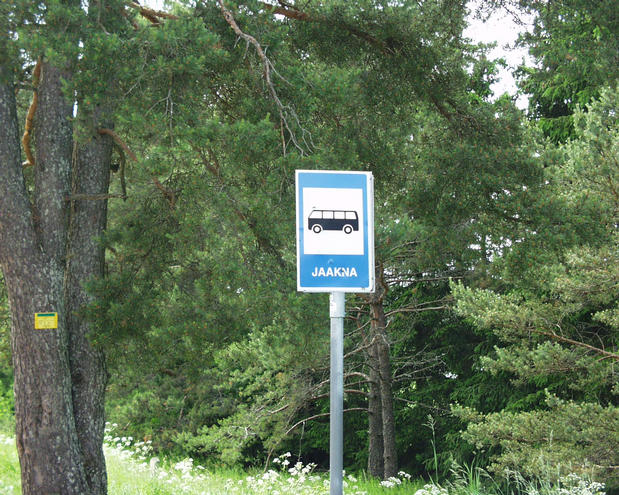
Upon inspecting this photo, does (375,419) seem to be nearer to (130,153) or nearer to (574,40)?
(574,40)

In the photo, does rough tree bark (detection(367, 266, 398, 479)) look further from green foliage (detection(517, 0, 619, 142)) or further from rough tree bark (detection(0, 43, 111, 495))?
rough tree bark (detection(0, 43, 111, 495))

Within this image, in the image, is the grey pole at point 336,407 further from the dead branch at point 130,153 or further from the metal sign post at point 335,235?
the dead branch at point 130,153

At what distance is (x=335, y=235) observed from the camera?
11.6ft

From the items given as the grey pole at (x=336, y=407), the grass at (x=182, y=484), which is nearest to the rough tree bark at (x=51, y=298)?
the grass at (x=182, y=484)

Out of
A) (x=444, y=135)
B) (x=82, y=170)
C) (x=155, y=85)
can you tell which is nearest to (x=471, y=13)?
(x=444, y=135)

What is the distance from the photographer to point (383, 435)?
1494cm

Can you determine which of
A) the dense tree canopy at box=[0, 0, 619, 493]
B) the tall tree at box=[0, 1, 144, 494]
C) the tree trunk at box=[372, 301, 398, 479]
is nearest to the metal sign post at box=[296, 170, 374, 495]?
the dense tree canopy at box=[0, 0, 619, 493]

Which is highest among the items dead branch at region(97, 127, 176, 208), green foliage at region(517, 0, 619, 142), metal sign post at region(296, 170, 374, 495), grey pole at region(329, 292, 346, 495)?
green foliage at region(517, 0, 619, 142)

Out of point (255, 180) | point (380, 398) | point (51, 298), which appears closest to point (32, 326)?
point (51, 298)

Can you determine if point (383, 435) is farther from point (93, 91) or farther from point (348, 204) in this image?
point (348, 204)

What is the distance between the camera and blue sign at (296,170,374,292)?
3516 mm

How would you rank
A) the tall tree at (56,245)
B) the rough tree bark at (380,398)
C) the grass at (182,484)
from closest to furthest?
the tall tree at (56,245) → the grass at (182,484) → the rough tree bark at (380,398)

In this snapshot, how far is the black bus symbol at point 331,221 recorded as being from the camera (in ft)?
11.6

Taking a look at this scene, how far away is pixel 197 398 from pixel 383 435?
21.4ft
